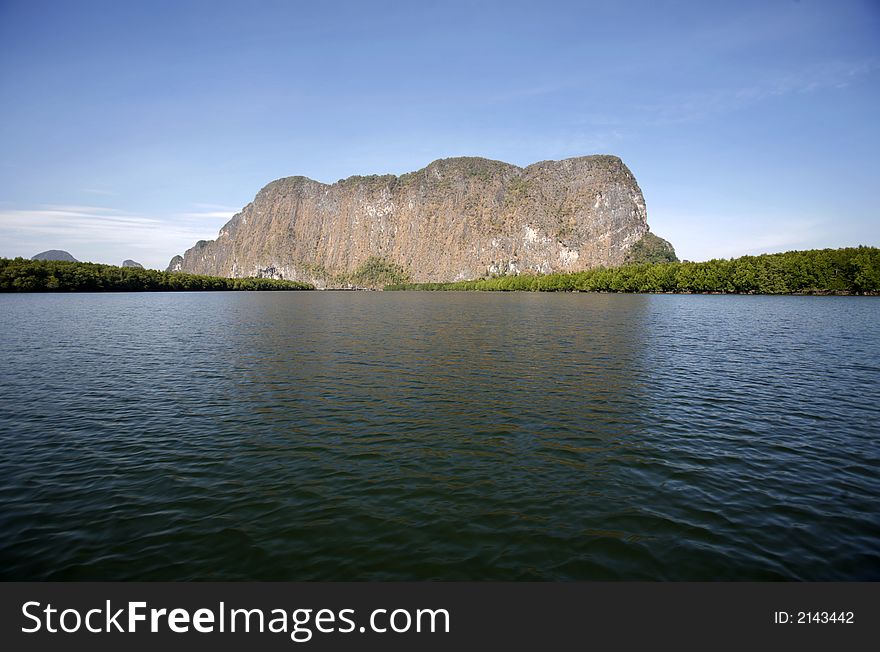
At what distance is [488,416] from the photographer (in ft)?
79.6

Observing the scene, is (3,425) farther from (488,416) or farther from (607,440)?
(607,440)

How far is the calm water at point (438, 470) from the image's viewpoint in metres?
11.8

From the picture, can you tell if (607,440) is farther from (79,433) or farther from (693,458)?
(79,433)

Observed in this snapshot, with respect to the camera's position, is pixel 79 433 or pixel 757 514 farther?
pixel 79 433

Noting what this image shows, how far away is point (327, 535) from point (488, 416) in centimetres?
1292

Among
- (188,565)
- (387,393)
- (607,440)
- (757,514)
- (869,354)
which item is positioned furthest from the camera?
(869,354)

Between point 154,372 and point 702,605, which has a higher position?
point 154,372

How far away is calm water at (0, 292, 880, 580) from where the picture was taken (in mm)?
11773

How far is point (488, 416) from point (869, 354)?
4324cm

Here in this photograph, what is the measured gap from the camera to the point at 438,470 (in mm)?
17266

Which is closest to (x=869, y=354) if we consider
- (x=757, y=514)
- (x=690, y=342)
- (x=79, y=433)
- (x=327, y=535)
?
(x=690, y=342)

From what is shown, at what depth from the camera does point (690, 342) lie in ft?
172

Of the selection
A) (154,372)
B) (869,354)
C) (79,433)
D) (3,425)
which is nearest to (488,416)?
(79,433)

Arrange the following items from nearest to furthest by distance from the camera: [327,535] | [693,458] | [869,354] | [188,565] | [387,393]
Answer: [188,565] → [327,535] → [693,458] → [387,393] → [869,354]
